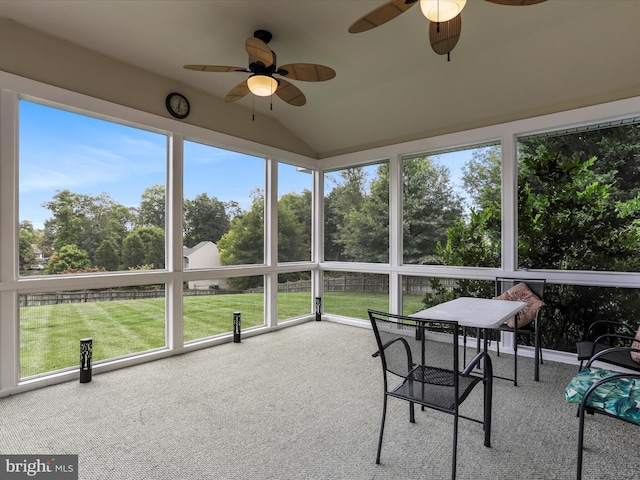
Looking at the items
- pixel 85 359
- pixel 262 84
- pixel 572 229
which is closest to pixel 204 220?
pixel 85 359

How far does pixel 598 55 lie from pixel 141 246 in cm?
493

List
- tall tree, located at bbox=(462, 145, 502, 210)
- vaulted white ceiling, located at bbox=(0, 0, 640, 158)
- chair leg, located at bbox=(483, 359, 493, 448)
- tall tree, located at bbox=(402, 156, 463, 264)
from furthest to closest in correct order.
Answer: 1. tall tree, located at bbox=(402, 156, 463, 264)
2. tall tree, located at bbox=(462, 145, 502, 210)
3. vaulted white ceiling, located at bbox=(0, 0, 640, 158)
4. chair leg, located at bbox=(483, 359, 493, 448)

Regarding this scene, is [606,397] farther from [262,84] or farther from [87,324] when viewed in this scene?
[87,324]

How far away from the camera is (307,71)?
2.88 metres

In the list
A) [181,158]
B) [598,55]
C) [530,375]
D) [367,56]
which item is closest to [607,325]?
[530,375]

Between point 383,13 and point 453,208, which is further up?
point 383,13

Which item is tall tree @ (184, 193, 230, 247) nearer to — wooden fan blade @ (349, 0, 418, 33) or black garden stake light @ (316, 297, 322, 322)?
black garden stake light @ (316, 297, 322, 322)

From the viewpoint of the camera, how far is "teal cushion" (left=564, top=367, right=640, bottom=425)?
1.73 meters

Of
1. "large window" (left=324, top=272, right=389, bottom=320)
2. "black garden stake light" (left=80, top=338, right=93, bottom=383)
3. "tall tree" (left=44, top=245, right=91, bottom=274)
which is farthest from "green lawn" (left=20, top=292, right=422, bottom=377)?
"tall tree" (left=44, top=245, right=91, bottom=274)

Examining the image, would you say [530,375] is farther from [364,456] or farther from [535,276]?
[364,456]

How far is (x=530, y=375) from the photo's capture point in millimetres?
3363

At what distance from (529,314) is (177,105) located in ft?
14.6

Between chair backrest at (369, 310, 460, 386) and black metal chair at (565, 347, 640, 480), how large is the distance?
0.69m

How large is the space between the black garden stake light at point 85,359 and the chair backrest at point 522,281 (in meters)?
4.34
